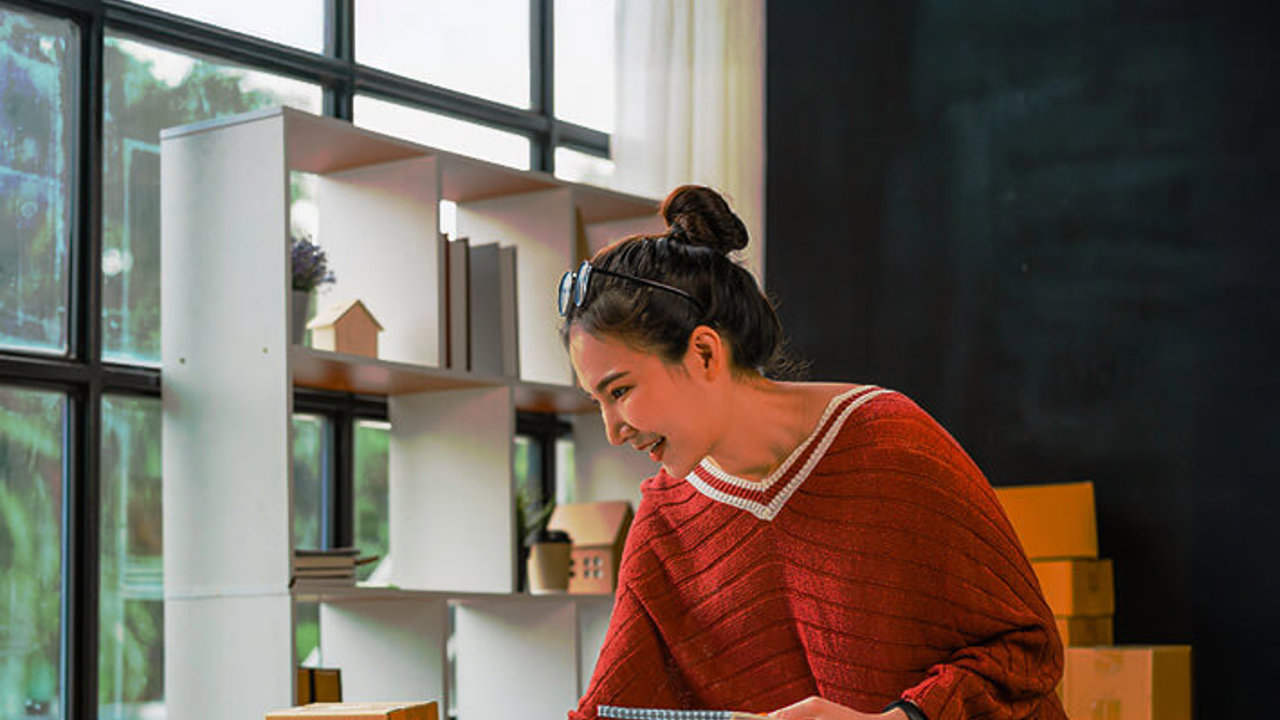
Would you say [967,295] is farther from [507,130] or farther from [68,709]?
[68,709]

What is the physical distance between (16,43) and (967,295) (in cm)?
224

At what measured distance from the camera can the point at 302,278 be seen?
3.05 meters

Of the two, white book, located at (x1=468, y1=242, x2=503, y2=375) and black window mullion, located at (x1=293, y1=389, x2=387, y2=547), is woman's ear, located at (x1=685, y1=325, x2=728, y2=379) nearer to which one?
white book, located at (x1=468, y1=242, x2=503, y2=375)

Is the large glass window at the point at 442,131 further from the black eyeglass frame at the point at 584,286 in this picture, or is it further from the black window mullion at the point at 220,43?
the black eyeglass frame at the point at 584,286

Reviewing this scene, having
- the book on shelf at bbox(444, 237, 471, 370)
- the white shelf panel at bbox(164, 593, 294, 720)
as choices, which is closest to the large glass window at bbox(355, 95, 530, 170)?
the book on shelf at bbox(444, 237, 471, 370)

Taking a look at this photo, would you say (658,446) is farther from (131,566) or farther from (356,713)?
(131,566)

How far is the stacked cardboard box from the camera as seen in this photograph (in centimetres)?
333

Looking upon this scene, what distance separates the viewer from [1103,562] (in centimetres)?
350

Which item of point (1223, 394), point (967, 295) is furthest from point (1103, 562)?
point (967, 295)

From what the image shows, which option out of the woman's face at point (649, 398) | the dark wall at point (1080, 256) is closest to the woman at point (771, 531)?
the woman's face at point (649, 398)

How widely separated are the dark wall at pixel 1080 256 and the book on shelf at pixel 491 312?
40.8 inches

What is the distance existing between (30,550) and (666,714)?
1865mm

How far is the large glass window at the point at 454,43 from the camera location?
3863 mm

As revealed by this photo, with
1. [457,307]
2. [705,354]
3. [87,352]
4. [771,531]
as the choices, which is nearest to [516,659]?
[457,307]
